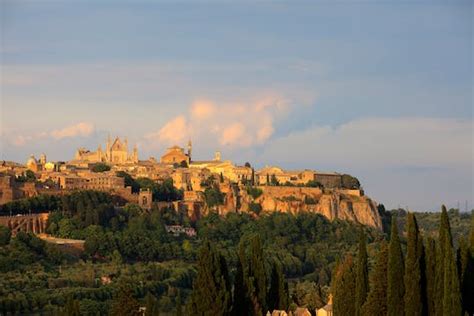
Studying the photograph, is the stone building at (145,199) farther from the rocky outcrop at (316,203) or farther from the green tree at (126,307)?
the green tree at (126,307)

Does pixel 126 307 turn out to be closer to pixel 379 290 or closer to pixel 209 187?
pixel 379 290

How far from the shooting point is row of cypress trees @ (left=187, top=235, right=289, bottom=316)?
29.2 metres

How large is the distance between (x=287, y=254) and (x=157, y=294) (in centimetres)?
1206

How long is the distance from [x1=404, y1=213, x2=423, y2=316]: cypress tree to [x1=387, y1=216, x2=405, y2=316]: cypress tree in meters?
0.24

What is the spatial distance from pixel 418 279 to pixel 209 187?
47.9 m

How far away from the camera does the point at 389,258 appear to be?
2781 centimetres

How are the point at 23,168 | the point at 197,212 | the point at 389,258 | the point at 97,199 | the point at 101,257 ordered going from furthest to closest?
the point at 23,168
the point at 197,212
the point at 97,199
the point at 101,257
the point at 389,258

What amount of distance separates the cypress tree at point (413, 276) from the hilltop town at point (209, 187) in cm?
3887

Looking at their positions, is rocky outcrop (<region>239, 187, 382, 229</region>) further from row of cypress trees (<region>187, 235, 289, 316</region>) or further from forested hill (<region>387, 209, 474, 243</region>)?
row of cypress trees (<region>187, 235, 289, 316</region>)

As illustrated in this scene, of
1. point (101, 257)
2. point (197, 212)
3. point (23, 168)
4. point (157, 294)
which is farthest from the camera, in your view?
point (23, 168)

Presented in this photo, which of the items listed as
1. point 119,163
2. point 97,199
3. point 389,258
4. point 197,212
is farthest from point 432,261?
point 119,163

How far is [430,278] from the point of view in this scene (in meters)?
27.7

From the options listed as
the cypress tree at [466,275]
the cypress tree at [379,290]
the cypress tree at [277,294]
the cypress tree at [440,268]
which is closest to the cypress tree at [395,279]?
the cypress tree at [379,290]

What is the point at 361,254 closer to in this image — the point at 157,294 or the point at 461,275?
the point at 461,275
